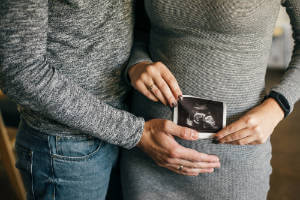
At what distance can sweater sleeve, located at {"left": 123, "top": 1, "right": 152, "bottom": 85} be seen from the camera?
32.4 inches

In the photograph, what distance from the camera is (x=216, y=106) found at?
2.44 ft

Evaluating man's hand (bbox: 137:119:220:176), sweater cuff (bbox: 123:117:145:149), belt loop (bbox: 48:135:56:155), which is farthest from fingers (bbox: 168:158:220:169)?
belt loop (bbox: 48:135:56:155)

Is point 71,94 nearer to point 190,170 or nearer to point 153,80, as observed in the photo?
point 153,80

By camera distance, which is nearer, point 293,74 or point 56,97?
point 56,97

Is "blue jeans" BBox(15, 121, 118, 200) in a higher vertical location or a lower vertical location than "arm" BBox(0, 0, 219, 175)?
lower

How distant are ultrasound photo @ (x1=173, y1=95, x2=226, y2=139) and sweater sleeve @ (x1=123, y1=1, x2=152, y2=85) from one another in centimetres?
19

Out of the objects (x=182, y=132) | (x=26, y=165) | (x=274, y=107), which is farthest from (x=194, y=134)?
(x=26, y=165)

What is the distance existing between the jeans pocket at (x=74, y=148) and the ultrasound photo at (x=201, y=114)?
10.9 inches

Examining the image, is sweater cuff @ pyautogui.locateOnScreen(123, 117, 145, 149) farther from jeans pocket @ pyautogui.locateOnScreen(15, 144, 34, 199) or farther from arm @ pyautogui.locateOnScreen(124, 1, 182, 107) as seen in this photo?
jeans pocket @ pyautogui.locateOnScreen(15, 144, 34, 199)

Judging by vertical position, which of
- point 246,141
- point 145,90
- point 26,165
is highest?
point 145,90

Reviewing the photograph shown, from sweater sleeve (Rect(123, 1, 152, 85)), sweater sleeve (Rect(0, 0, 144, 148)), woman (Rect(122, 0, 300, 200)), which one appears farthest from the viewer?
sweater sleeve (Rect(123, 1, 152, 85))

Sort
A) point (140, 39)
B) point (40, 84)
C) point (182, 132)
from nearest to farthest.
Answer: point (40, 84) < point (182, 132) < point (140, 39)

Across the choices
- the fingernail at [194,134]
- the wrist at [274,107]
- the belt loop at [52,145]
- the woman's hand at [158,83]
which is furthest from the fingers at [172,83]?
the belt loop at [52,145]

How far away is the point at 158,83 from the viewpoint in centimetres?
74
